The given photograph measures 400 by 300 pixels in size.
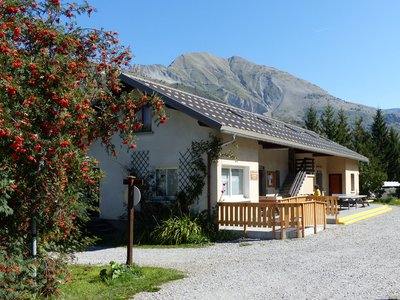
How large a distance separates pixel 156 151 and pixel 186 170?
146 cm

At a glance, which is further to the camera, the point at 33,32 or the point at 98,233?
the point at 98,233

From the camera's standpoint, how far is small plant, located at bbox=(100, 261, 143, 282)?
26.7 ft

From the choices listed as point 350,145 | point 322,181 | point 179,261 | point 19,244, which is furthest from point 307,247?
point 350,145

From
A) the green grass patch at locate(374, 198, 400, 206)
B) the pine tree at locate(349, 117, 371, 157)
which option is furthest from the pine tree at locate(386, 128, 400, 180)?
the green grass patch at locate(374, 198, 400, 206)

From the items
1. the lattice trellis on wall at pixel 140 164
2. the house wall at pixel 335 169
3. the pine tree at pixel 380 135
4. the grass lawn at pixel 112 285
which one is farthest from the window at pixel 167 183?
the pine tree at pixel 380 135

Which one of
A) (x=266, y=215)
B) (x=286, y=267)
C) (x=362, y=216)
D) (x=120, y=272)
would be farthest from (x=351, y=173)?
(x=120, y=272)

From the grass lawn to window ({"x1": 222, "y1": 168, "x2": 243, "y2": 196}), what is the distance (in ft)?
21.4

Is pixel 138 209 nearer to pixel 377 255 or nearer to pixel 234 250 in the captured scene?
pixel 234 250

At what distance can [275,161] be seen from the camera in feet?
71.2

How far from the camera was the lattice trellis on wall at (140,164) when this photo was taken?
52.0 feet

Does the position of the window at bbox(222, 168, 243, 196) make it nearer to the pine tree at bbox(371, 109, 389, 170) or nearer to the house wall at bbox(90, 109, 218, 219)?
the house wall at bbox(90, 109, 218, 219)

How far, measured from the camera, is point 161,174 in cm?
1567

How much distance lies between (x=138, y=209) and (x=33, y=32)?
1005cm

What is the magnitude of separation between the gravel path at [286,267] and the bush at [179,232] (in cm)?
99
